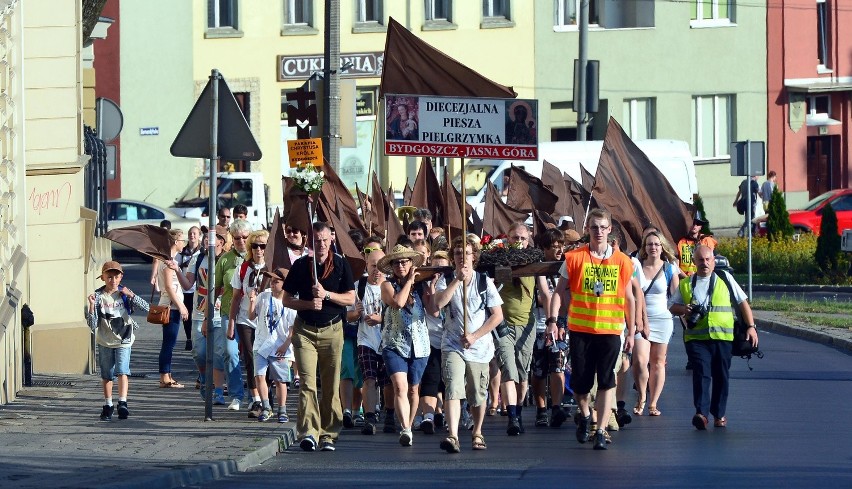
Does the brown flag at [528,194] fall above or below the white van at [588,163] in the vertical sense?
below

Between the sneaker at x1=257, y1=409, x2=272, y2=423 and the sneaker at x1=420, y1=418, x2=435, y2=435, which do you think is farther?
the sneaker at x1=257, y1=409, x2=272, y2=423

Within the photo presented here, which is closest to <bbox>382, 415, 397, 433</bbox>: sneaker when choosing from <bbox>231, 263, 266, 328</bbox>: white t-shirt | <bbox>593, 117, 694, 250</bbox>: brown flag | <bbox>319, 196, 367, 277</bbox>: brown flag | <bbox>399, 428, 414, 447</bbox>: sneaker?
<bbox>399, 428, 414, 447</bbox>: sneaker

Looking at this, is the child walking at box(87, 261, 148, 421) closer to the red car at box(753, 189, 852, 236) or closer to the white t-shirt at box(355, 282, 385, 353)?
the white t-shirt at box(355, 282, 385, 353)

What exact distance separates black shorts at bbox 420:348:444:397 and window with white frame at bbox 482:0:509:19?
32652mm

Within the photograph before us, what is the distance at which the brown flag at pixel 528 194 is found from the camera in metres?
21.3

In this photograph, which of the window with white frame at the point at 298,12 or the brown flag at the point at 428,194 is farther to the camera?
the window with white frame at the point at 298,12

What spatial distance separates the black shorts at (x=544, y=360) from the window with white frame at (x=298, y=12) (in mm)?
32188

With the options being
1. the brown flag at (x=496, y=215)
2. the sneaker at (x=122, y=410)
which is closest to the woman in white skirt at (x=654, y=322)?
the sneaker at (x=122, y=410)

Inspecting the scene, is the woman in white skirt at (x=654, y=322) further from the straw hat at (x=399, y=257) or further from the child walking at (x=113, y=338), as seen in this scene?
the child walking at (x=113, y=338)

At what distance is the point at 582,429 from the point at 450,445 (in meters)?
1.11

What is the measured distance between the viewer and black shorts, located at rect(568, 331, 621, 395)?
12672 mm

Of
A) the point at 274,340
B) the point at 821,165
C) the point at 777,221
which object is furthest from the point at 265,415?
the point at 821,165

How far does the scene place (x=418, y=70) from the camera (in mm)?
17609

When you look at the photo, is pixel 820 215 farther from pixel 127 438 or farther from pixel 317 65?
pixel 127 438
